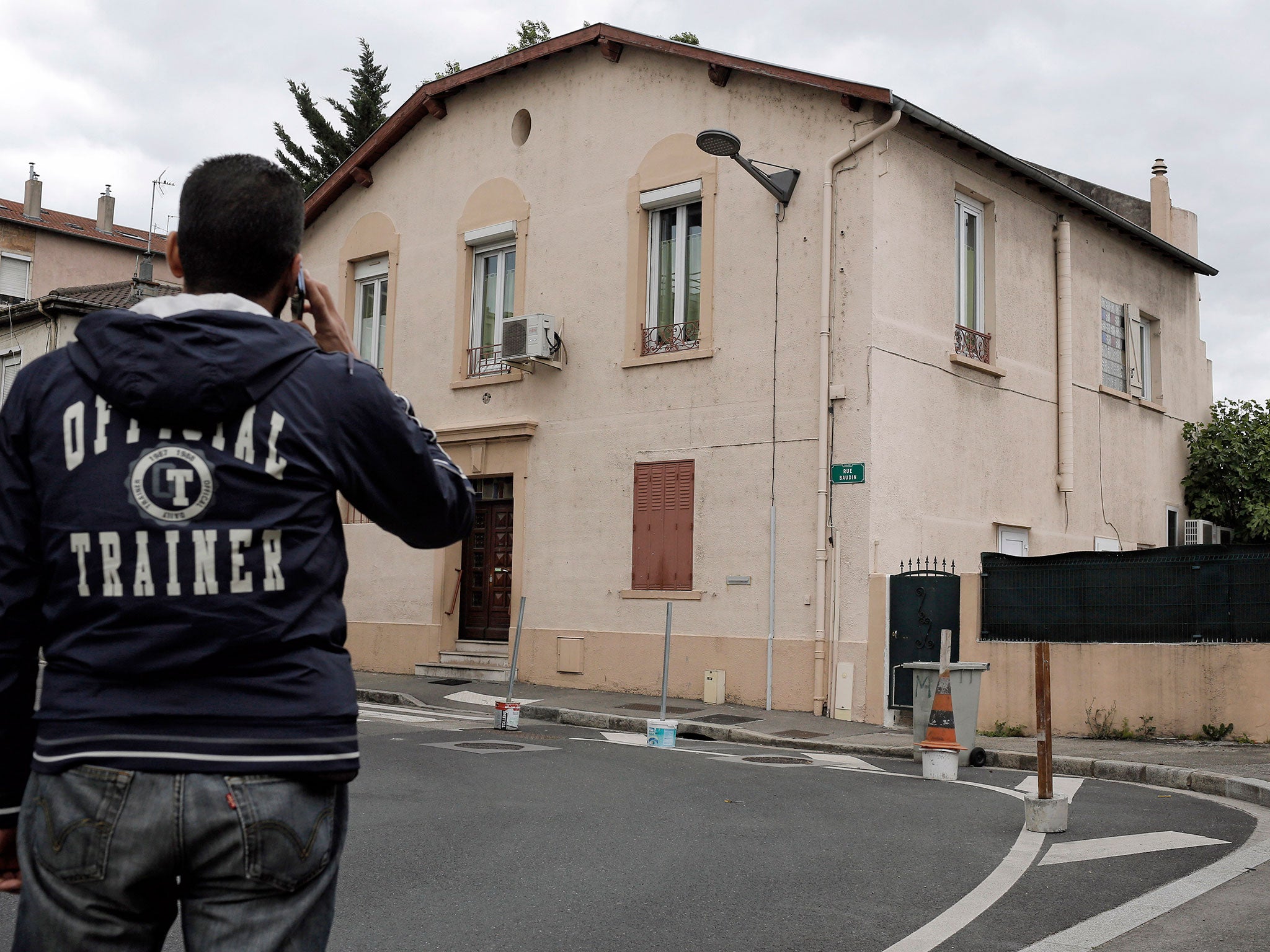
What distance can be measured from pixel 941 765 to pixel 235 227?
8.64m

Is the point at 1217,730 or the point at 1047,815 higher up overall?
the point at 1217,730

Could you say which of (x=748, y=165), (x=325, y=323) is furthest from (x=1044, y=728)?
(x=748, y=165)

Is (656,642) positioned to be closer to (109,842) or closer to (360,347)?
(360,347)

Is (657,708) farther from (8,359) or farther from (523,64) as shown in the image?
(8,359)

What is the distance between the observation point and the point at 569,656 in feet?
55.5

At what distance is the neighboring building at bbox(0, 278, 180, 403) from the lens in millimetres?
29031

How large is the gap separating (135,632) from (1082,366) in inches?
720

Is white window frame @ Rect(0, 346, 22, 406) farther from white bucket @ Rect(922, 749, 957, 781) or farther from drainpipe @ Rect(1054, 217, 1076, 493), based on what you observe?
white bucket @ Rect(922, 749, 957, 781)

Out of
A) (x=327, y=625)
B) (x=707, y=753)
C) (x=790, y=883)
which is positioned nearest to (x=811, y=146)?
(x=707, y=753)

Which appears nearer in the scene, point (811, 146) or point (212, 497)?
point (212, 497)

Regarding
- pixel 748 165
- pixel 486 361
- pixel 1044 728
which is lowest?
pixel 1044 728

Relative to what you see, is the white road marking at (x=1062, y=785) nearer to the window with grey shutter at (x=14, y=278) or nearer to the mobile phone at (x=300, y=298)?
the mobile phone at (x=300, y=298)

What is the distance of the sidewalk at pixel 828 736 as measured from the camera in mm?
10570

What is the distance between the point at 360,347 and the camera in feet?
67.8
